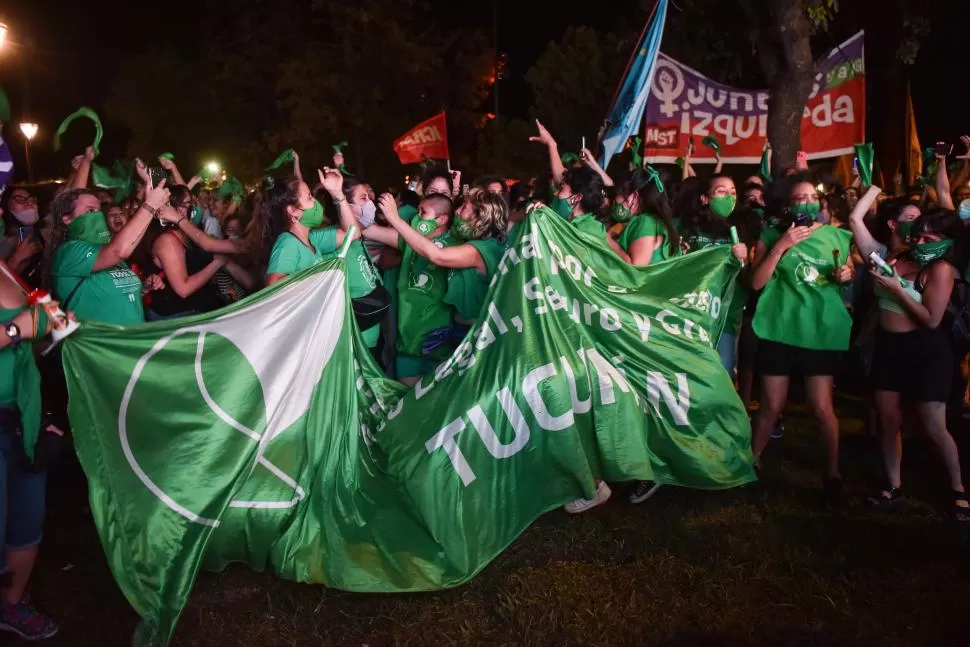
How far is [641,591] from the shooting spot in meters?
4.03

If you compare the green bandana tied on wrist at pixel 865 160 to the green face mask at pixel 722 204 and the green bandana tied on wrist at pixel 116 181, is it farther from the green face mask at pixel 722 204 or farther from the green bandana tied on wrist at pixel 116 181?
the green bandana tied on wrist at pixel 116 181

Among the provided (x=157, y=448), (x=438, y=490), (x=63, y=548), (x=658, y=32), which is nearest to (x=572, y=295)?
(x=438, y=490)

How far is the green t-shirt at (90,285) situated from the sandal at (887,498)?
4704mm

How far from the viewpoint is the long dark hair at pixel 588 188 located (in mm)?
5668

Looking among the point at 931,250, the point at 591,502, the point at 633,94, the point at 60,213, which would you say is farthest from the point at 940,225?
the point at 60,213

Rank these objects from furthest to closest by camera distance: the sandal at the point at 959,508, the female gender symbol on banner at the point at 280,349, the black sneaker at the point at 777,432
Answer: the black sneaker at the point at 777,432 → the sandal at the point at 959,508 → the female gender symbol on banner at the point at 280,349

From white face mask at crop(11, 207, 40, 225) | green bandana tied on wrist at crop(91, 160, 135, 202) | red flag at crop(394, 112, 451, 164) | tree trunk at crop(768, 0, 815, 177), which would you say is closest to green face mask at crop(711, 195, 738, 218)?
tree trunk at crop(768, 0, 815, 177)

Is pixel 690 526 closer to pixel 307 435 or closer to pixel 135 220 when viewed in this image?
pixel 307 435

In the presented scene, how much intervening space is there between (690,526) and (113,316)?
369 cm

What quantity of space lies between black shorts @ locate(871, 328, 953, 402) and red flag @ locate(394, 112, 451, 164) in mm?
8276

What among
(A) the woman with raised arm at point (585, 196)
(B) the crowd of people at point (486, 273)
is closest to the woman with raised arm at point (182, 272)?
(B) the crowd of people at point (486, 273)

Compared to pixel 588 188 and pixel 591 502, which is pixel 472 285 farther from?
pixel 591 502

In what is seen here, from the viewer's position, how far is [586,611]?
3.84 metres

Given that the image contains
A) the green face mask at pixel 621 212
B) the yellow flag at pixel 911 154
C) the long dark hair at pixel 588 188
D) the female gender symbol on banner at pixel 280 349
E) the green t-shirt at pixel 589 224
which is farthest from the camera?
the yellow flag at pixel 911 154
